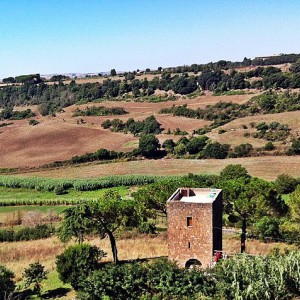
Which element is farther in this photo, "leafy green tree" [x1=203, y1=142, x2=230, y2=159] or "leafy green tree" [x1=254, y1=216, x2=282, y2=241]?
"leafy green tree" [x1=203, y1=142, x2=230, y2=159]

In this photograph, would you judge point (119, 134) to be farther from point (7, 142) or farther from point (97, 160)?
point (7, 142)

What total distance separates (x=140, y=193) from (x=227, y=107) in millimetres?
66612

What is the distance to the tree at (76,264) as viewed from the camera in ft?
91.0

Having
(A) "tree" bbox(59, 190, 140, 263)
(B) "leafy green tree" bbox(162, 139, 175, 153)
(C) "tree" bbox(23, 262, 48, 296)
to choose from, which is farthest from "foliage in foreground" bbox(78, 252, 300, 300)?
(B) "leafy green tree" bbox(162, 139, 175, 153)

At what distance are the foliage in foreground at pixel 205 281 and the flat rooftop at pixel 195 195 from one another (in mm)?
4770

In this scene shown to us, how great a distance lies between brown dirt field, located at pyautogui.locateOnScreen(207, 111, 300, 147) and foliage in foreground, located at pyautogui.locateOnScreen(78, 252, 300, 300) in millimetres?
50487

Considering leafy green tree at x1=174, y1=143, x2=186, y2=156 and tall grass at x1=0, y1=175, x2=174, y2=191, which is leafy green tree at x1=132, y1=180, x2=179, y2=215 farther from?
leafy green tree at x1=174, y1=143, x2=186, y2=156

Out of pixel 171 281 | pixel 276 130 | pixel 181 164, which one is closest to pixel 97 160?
pixel 181 164

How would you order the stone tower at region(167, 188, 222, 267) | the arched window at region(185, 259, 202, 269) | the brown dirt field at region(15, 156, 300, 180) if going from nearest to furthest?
1. the stone tower at region(167, 188, 222, 267)
2. the arched window at region(185, 259, 202, 269)
3. the brown dirt field at region(15, 156, 300, 180)

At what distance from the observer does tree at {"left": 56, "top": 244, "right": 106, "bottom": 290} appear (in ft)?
91.0

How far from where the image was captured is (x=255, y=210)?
31297mm

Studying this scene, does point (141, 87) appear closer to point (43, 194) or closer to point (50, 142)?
point (50, 142)

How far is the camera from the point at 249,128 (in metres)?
81.2

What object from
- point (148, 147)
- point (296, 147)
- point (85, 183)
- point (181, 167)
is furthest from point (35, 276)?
point (296, 147)
